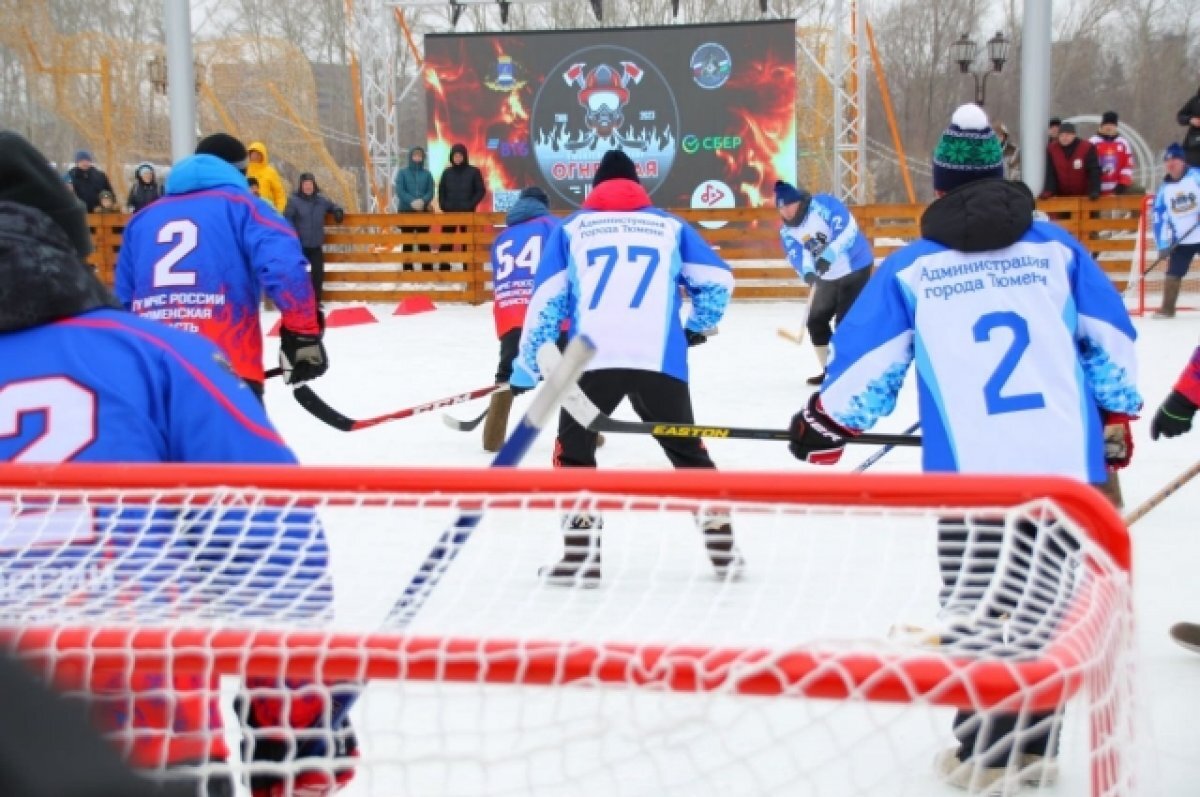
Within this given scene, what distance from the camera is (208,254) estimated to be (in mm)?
4801

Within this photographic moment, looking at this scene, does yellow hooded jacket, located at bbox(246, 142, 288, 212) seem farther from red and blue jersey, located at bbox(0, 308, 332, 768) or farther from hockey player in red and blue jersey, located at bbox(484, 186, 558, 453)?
red and blue jersey, located at bbox(0, 308, 332, 768)

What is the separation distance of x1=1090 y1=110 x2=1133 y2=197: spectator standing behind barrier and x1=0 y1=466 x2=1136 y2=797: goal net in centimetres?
1377

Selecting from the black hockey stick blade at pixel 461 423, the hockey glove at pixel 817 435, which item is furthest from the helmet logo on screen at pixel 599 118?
the hockey glove at pixel 817 435

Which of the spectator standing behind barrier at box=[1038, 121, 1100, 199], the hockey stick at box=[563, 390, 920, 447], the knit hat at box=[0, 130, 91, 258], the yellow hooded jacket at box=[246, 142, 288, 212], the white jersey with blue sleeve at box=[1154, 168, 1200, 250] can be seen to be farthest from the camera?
the yellow hooded jacket at box=[246, 142, 288, 212]

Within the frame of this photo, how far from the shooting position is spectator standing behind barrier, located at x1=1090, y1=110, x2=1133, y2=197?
47.9 feet

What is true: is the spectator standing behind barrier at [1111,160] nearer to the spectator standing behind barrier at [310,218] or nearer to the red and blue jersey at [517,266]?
the spectator standing behind barrier at [310,218]

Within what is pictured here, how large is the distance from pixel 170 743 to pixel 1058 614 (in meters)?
1.04

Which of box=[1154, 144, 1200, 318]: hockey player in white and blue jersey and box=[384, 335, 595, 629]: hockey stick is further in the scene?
box=[1154, 144, 1200, 318]: hockey player in white and blue jersey

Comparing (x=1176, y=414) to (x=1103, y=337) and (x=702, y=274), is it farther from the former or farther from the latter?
(x=702, y=274)

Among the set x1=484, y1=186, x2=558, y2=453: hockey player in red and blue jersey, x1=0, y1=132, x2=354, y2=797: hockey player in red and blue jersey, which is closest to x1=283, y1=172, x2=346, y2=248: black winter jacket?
x1=484, y1=186, x2=558, y2=453: hockey player in red and blue jersey

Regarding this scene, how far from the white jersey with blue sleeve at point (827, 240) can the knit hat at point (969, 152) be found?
5.47m

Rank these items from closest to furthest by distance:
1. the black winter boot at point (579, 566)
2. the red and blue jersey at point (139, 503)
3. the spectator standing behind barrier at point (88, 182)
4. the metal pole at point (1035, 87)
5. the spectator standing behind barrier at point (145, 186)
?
the red and blue jersey at point (139, 503) → the black winter boot at point (579, 566) → the metal pole at point (1035, 87) → the spectator standing behind barrier at point (145, 186) → the spectator standing behind barrier at point (88, 182)

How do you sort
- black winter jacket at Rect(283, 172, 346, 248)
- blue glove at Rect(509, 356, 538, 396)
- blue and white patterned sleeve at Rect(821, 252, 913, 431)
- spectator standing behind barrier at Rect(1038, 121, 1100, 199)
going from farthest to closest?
1. black winter jacket at Rect(283, 172, 346, 248)
2. spectator standing behind barrier at Rect(1038, 121, 1100, 199)
3. blue glove at Rect(509, 356, 538, 396)
4. blue and white patterned sleeve at Rect(821, 252, 913, 431)

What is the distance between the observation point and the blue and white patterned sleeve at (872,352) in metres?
3.00
